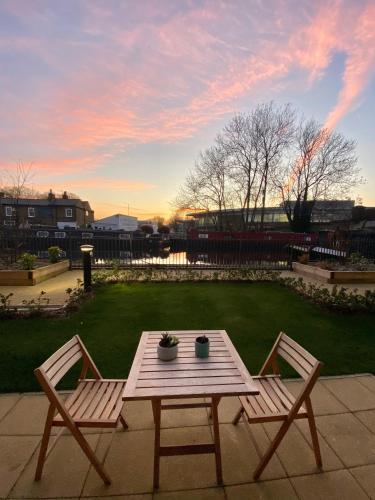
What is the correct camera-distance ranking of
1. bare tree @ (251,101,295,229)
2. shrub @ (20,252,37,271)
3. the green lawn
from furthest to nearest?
bare tree @ (251,101,295,229)
shrub @ (20,252,37,271)
the green lawn

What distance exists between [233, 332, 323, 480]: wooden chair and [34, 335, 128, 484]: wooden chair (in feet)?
3.78

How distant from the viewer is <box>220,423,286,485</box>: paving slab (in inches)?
79.0

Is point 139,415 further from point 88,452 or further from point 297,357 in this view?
point 297,357

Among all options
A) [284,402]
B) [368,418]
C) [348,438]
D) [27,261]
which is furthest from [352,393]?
[27,261]

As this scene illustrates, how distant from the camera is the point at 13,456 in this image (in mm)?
2160

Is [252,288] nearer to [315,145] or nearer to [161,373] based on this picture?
[161,373]

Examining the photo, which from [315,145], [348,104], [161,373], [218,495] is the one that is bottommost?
[218,495]

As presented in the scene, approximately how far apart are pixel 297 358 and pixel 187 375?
1017mm

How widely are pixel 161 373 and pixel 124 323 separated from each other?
133 inches

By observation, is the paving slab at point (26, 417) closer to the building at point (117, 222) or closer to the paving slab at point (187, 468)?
the paving slab at point (187, 468)

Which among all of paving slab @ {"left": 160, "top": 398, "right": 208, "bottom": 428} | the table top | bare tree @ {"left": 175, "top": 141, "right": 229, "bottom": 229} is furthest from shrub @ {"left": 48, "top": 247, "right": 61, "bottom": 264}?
bare tree @ {"left": 175, "top": 141, "right": 229, "bottom": 229}

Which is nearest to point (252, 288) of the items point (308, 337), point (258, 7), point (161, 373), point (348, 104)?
point (308, 337)

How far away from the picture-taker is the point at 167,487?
6.21 ft

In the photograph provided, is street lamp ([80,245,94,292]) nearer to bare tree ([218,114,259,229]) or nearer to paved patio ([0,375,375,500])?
paved patio ([0,375,375,500])
